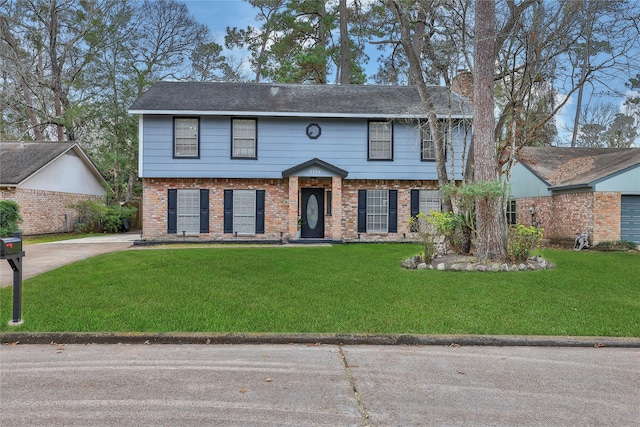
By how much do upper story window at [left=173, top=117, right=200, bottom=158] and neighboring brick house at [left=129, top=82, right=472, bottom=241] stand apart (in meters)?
0.04

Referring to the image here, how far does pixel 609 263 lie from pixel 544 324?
6.46 m

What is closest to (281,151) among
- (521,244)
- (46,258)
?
(46,258)

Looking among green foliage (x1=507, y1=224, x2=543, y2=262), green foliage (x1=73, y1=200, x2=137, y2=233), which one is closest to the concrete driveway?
green foliage (x1=73, y1=200, x2=137, y2=233)

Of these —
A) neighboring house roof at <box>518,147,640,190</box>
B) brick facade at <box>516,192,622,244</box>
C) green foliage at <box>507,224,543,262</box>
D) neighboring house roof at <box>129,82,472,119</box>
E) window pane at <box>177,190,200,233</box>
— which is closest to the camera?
green foliage at <box>507,224,543,262</box>

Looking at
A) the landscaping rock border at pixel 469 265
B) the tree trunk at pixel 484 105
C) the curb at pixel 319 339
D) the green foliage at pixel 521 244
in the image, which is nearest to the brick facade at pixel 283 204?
the landscaping rock border at pixel 469 265

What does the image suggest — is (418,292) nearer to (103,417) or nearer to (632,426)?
(632,426)

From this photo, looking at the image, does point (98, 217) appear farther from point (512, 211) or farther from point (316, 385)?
point (316, 385)

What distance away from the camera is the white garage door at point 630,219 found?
1426 centimetres

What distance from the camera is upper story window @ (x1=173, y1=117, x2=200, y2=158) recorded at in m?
15.5

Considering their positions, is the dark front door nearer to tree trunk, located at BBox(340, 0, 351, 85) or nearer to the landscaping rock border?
the landscaping rock border

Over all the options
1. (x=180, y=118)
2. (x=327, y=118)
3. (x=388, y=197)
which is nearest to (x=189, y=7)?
(x=180, y=118)

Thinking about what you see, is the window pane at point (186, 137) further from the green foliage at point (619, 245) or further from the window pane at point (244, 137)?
the green foliage at point (619, 245)

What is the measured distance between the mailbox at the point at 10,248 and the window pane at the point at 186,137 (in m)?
10.6

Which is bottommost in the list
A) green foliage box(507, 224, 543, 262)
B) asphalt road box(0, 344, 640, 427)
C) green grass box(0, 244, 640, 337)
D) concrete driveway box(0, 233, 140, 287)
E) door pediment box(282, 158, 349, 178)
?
asphalt road box(0, 344, 640, 427)
